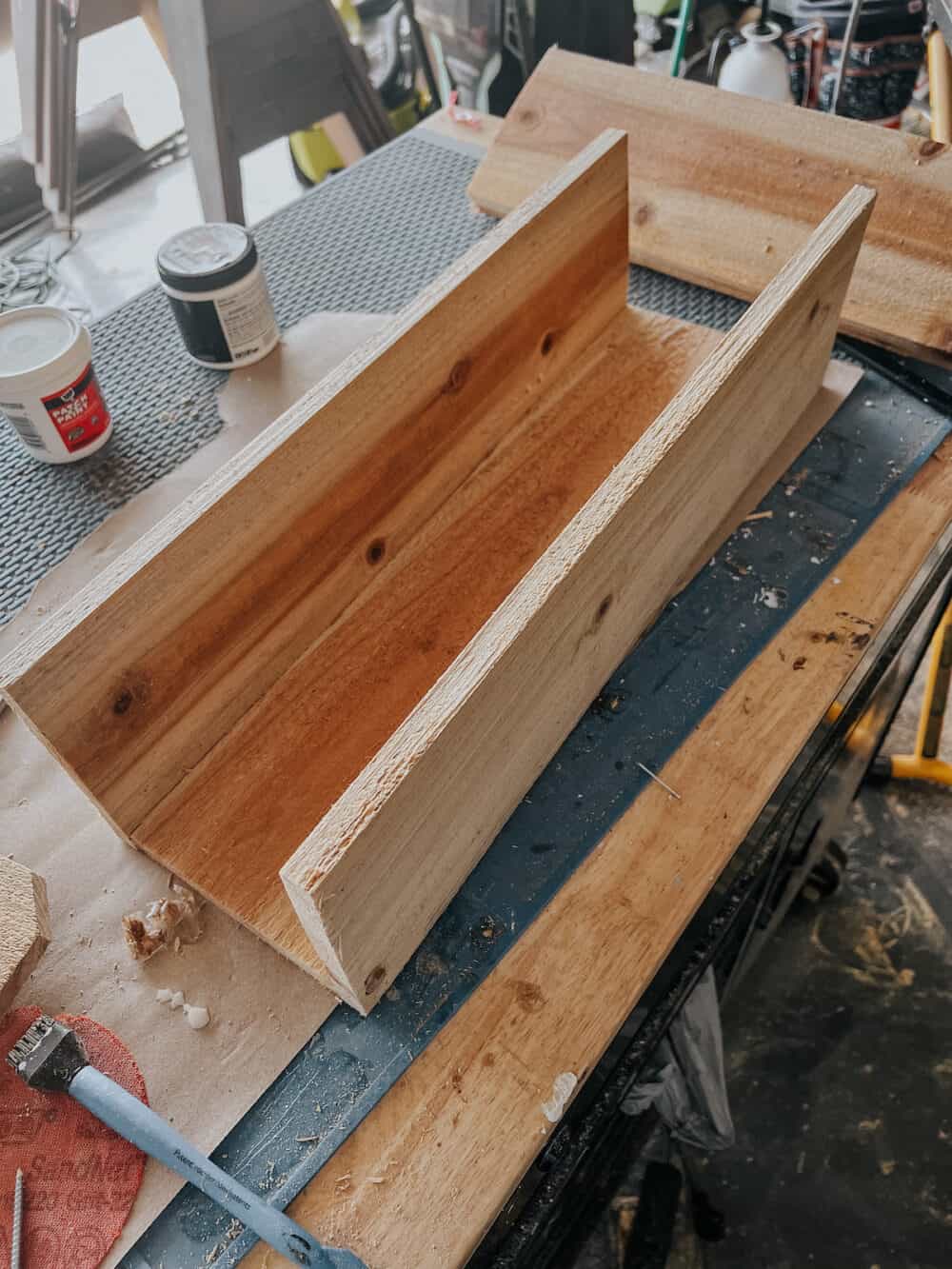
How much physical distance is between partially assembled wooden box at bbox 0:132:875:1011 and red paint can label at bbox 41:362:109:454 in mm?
347

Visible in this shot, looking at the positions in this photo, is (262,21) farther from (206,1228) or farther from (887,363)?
(206,1228)

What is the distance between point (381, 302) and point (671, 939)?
80cm

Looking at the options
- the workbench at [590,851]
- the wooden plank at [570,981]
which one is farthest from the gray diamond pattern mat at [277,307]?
the wooden plank at [570,981]

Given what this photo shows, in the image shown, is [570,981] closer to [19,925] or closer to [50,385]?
[19,925]

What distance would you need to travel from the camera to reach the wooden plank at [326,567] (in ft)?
2.24

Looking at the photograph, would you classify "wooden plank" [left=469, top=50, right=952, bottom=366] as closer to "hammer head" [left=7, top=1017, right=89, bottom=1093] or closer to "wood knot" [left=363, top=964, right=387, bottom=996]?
"wood knot" [left=363, top=964, right=387, bottom=996]

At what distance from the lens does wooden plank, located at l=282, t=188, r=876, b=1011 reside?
1.87 ft

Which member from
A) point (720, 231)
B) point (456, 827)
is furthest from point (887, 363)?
point (456, 827)

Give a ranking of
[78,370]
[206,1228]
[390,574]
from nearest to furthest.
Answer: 1. [206,1228]
2. [390,574]
3. [78,370]

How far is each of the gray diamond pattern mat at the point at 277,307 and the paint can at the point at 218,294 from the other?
0.04 m

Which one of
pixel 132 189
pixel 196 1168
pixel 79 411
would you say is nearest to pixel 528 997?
pixel 196 1168

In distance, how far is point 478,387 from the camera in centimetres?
92

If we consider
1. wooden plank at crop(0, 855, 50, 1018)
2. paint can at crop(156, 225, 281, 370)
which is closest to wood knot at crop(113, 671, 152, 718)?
wooden plank at crop(0, 855, 50, 1018)

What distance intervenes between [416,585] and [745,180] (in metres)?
0.61
